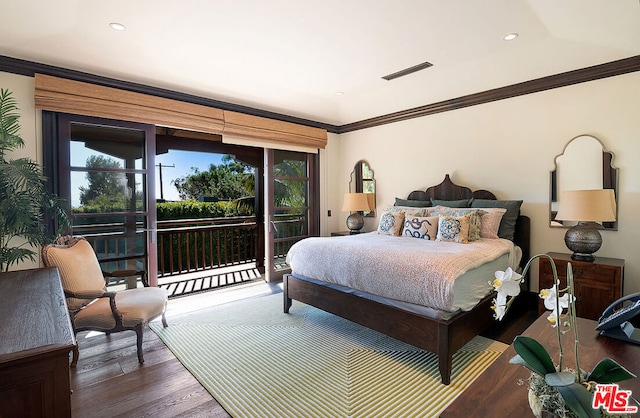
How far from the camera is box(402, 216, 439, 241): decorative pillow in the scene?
3.52 metres

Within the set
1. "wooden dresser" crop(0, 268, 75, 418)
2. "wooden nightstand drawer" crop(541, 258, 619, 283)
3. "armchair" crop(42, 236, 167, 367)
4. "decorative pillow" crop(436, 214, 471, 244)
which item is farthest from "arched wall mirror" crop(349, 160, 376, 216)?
"wooden dresser" crop(0, 268, 75, 418)

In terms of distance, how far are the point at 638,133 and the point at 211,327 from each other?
447 centimetres

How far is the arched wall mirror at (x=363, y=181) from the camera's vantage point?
5.31m

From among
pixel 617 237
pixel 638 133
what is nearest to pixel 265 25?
pixel 638 133

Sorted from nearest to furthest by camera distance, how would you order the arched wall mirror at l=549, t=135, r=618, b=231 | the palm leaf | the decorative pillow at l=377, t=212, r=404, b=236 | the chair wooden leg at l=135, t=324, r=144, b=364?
the palm leaf
the chair wooden leg at l=135, t=324, r=144, b=364
the arched wall mirror at l=549, t=135, r=618, b=231
the decorative pillow at l=377, t=212, r=404, b=236

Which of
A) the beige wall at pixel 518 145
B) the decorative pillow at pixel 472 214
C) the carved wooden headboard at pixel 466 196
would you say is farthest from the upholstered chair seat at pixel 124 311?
the carved wooden headboard at pixel 466 196

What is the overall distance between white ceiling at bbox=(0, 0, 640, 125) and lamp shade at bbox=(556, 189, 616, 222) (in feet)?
4.40

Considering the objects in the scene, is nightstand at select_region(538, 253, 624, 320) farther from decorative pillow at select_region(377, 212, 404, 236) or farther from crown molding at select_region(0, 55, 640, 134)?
crown molding at select_region(0, 55, 640, 134)

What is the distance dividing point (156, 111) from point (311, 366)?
3219 millimetres

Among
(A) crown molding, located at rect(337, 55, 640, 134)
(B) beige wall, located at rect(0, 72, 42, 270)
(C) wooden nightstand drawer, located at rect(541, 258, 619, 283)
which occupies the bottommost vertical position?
(C) wooden nightstand drawer, located at rect(541, 258, 619, 283)

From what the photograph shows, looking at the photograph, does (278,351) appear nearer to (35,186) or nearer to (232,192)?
(35,186)

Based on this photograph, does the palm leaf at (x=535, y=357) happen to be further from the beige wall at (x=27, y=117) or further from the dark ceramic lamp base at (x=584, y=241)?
the beige wall at (x=27, y=117)

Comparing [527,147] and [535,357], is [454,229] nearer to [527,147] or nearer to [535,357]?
[527,147]

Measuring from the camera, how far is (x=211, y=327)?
3221 mm
